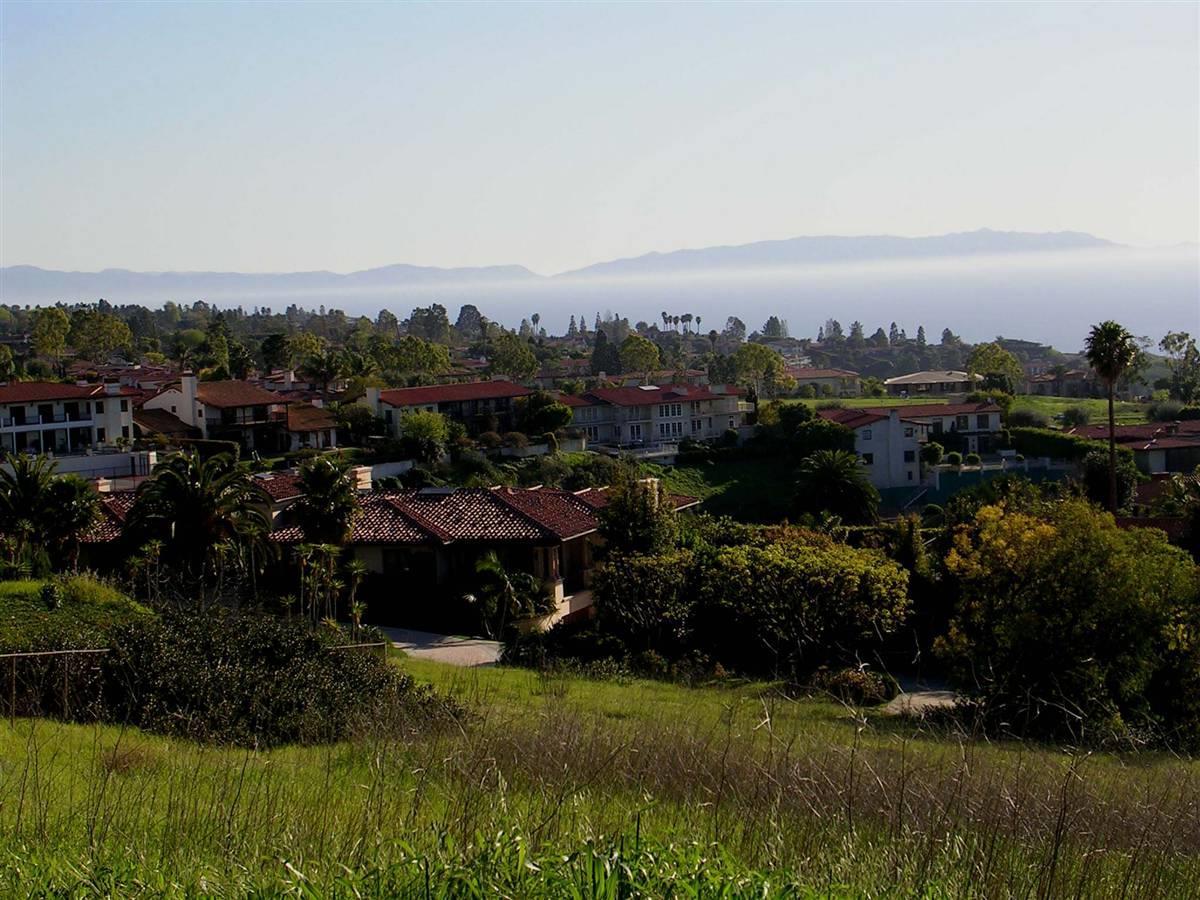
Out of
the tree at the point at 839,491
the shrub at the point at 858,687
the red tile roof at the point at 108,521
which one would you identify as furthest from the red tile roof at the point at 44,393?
the shrub at the point at 858,687

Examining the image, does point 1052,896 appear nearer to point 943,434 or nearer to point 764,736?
point 764,736

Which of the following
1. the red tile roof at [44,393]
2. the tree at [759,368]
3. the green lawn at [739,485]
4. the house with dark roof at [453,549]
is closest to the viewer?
the house with dark roof at [453,549]

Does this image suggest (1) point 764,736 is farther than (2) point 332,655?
No

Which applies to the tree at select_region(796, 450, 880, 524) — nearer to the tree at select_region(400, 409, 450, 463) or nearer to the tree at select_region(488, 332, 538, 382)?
the tree at select_region(400, 409, 450, 463)

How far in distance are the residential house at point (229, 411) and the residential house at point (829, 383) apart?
188ft

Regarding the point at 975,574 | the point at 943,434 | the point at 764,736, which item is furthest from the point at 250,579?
the point at 943,434

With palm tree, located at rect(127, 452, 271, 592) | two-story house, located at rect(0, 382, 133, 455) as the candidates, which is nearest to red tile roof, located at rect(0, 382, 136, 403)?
two-story house, located at rect(0, 382, 133, 455)

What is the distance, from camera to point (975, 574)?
21.6m

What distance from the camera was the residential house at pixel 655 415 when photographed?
77.4m

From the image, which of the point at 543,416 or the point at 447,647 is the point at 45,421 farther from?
the point at 447,647

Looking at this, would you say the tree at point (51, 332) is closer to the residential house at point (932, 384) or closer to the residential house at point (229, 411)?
the residential house at point (229, 411)

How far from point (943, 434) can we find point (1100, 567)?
170 feet

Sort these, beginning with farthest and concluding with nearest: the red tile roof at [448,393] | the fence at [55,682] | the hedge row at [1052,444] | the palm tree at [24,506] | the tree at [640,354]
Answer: the tree at [640,354] → the red tile roof at [448,393] → the hedge row at [1052,444] → the palm tree at [24,506] → the fence at [55,682]

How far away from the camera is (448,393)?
7150cm
